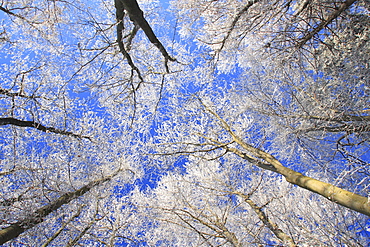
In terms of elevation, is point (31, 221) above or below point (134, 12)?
below

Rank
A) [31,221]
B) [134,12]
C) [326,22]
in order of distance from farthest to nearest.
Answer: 1. [31,221]
2. [326,22]
3. [134,12]

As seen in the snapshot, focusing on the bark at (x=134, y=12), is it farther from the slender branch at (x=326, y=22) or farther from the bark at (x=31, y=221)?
the bark at (x=31, y=221)

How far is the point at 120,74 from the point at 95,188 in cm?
379

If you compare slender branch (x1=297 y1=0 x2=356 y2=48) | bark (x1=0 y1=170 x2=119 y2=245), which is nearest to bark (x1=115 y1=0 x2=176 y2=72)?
slender branch (x1=297 y1=0 x2=356 y2=48)

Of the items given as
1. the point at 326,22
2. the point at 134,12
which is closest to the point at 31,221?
the point at 134,12

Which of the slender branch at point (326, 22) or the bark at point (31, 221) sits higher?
the slender branch at point (326, 22)

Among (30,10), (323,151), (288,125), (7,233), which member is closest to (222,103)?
(288,125)

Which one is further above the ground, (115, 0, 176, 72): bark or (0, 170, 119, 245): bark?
(115, 0, 176, 72): bark

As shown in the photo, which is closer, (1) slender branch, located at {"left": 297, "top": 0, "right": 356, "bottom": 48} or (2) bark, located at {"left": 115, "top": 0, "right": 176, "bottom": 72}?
(2) bark, located at {"left": 115, "top": 0, "right": 176, "bottom": 72}

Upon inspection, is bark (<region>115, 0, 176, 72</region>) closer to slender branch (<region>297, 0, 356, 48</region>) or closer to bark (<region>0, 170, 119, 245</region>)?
slender branch (<region>297, 0, 356, 48</region>)

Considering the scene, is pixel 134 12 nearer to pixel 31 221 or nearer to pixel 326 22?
pixel 326 22

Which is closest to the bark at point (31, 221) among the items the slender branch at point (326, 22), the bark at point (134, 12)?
the bark at point (134, 12)

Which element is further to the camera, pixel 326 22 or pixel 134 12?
pixel 326 22

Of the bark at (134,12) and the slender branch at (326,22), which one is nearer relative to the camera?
the bark at (134,12)
